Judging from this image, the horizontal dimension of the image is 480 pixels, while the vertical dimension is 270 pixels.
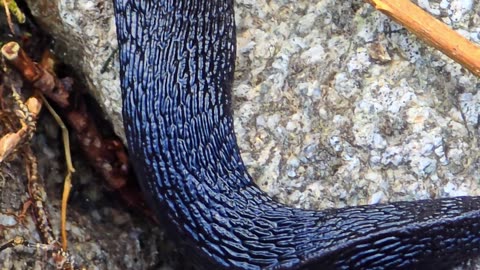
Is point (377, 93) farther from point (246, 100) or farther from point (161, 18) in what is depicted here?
point (161, 18)

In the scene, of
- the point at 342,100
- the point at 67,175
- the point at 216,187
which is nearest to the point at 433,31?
the point at 342,100

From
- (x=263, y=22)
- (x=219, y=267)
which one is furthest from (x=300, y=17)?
(x=219, y=267)

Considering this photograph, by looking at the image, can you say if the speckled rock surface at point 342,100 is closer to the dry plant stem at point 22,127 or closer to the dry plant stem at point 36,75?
the dry plant stem at point 36,75

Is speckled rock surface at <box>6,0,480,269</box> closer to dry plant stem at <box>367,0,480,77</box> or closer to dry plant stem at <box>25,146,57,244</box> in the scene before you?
dry plant stem at <box>367,0,480,77</box>

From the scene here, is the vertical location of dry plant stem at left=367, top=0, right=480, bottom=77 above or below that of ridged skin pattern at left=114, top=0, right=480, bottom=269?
above

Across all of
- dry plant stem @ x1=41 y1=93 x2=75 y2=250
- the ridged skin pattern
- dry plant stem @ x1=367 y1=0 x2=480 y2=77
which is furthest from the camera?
dry plant stem @ x1=41 y1=93 x2=75 y2=250

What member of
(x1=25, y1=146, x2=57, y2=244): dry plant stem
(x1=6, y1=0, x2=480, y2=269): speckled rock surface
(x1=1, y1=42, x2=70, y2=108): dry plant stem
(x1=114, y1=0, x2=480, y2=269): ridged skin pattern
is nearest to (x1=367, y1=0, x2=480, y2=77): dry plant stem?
(x1=6, y1=0, x2=480, y2=269): speckled rock surface

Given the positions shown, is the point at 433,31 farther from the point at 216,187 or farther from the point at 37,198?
the point at 37,198
